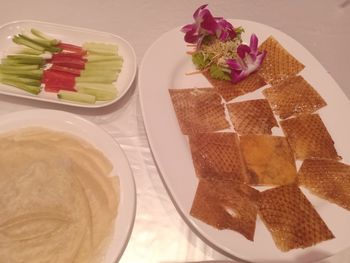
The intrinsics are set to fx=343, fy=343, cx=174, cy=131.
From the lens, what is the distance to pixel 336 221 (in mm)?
1400

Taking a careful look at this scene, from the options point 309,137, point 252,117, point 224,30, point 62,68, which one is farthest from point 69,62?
point 309,137

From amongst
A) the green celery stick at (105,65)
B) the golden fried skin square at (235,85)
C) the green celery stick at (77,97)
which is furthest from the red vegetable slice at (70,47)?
the golden fried skin square at (235,85)

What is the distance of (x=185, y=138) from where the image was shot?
1567 millimetres

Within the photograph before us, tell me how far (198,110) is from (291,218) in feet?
2.12

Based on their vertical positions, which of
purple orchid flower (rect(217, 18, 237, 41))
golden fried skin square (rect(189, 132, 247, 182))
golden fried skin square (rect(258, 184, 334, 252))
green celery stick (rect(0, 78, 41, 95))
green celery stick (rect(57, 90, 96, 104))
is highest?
purple orchid flower (rect(217, 18, 237, 41))

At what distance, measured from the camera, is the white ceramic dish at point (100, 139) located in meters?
1.32

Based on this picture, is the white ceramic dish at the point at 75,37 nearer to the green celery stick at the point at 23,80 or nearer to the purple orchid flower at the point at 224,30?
the green celery stick at the point at 23,80

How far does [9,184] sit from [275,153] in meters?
1.16

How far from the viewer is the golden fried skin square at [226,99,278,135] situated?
1.68 meters

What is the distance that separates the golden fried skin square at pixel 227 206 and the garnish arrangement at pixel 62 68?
2.22 feet

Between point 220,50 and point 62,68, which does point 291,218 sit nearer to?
point 220,50

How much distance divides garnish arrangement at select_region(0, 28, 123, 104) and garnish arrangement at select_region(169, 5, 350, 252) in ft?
1.26

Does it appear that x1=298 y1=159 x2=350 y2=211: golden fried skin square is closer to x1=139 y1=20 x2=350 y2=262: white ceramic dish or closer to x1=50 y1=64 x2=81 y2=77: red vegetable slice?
x1=139 y1=20 x2=350 y2=262: white ceramic dish

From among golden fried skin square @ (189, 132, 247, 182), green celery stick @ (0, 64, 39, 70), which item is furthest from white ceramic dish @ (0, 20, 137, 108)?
golden fried skin square @ (189, 132, 247, 182)
